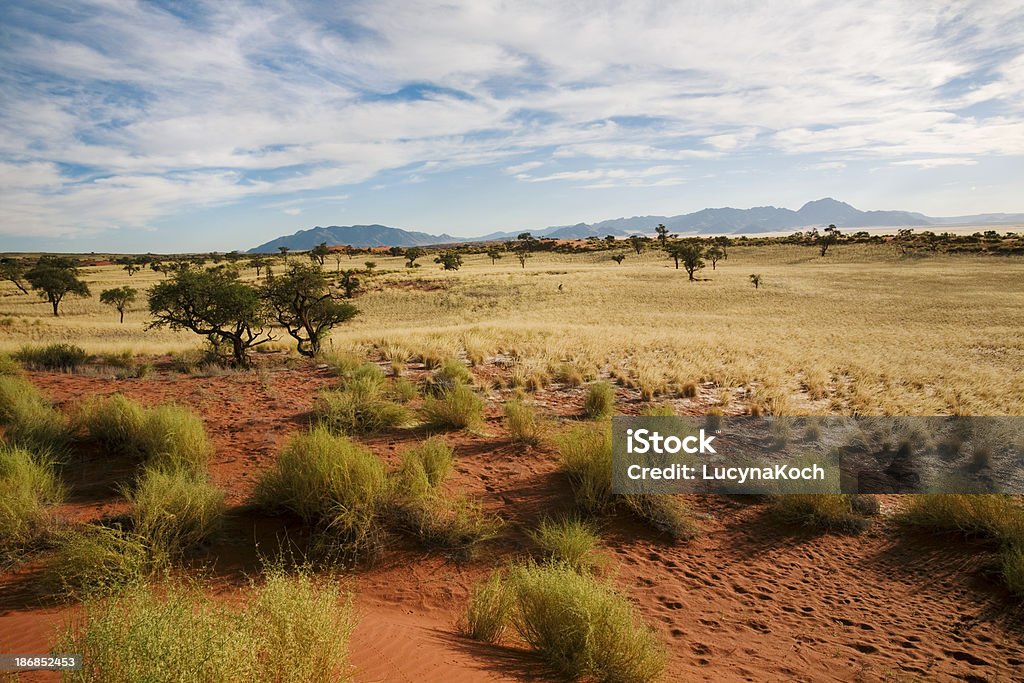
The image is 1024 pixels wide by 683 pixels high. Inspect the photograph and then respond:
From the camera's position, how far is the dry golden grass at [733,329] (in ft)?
49.2

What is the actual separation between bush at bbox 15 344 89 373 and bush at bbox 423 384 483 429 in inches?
500

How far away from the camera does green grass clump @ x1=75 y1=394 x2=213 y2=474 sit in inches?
292

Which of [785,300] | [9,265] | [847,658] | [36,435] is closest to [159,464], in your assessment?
[36,435]

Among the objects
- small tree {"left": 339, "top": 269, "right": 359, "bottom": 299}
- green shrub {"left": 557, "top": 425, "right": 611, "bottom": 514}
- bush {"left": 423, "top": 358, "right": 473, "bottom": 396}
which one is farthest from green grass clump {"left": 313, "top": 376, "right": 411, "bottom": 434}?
small tree {"left": 339, "top": 269, "right": 359, "bottom": 299}

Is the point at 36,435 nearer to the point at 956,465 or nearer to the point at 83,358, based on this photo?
the point at 83,358

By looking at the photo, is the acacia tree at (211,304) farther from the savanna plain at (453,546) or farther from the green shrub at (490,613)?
the green shrub at (490,613)

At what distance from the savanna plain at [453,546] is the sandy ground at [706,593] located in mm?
30

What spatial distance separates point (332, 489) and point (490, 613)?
8.40ft

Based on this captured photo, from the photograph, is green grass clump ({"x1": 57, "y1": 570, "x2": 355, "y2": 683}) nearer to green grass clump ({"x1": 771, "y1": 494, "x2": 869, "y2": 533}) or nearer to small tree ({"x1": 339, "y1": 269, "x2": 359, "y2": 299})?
green grass clump ({"x1": 771, "y1": 494, "x2": 869, "y2": 533})

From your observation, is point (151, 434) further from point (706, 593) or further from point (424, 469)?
point (706, 593)

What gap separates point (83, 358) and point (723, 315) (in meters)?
34.3

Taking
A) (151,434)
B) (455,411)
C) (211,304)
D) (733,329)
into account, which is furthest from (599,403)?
(733,329)

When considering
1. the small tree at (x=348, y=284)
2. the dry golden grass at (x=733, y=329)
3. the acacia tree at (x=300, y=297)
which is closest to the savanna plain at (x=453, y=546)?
the dry golden grass at (x=733, y=329)

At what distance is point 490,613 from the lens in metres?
4.68
